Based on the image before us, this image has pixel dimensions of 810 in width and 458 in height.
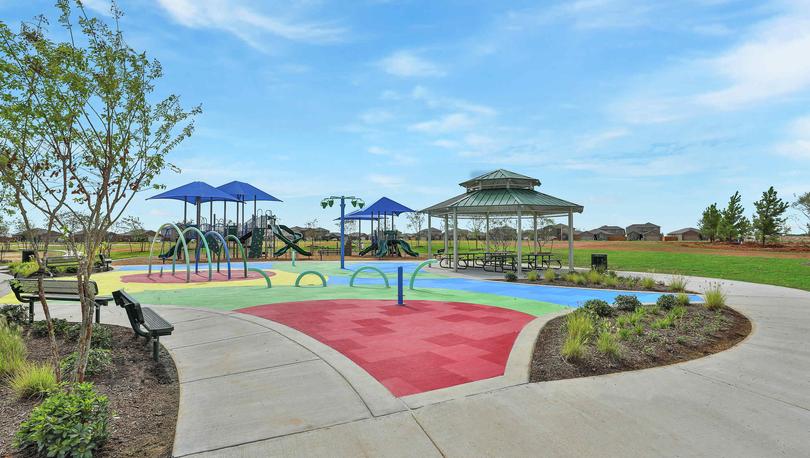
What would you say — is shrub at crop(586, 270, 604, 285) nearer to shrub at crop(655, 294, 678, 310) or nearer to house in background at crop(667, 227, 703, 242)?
shrub at crop(655, 294, 678, 310)

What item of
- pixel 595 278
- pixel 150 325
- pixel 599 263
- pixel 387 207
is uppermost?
pixel 387 207

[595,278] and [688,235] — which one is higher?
[688,235]

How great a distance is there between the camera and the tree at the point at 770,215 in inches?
2317

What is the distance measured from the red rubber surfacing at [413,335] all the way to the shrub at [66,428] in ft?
8.13

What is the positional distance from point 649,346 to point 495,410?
10.5 feet

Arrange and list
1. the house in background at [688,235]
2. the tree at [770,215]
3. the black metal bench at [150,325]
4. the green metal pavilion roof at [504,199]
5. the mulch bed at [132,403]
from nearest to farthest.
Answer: the mulch bed at [132,403]
the black metal bench at [150,325]
the green metal pavilion roof at [504,199]
the tree at [770,215]
the house in background at [688,235]

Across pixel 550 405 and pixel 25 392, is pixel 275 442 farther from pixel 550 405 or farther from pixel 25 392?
pixel 25 392

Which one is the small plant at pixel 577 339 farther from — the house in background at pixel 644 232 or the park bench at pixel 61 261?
the house in background at pixel 644 232

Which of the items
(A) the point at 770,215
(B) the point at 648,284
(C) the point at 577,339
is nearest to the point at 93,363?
(C) the point at 577,339

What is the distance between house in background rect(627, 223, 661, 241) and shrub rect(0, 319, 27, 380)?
101479mm

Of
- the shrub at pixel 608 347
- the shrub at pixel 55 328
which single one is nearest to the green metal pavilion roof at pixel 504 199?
the shrub at pixel 608 347

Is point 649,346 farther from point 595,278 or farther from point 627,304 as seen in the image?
point 595,278

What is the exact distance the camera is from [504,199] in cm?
1812

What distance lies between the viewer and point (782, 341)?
6266 mm
